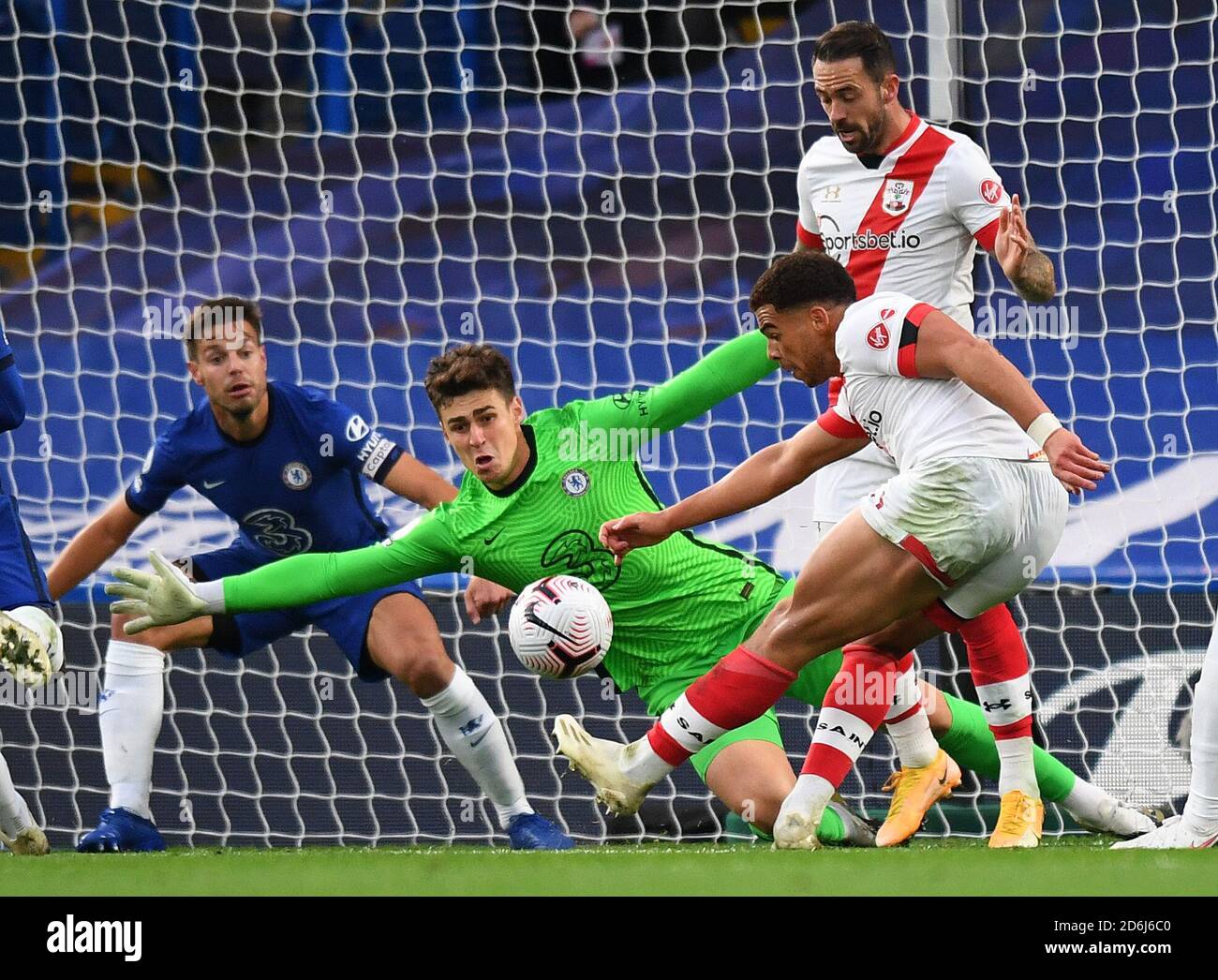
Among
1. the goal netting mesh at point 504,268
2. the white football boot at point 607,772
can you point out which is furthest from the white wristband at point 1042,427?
the goal netting mesh at point 504,268

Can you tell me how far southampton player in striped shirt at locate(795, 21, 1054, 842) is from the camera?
4488 millimetres

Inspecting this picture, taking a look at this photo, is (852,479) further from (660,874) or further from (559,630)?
(660,874)

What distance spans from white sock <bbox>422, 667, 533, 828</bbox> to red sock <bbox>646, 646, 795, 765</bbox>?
1.23 m

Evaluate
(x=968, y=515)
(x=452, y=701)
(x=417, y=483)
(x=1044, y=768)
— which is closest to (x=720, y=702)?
(x=968, y=515)

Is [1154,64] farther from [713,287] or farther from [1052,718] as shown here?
[1052,718]

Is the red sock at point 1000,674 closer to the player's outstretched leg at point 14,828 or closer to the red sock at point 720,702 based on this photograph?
the red sock at point 720,702

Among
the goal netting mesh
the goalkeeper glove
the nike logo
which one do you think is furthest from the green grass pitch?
the goal netting mesh

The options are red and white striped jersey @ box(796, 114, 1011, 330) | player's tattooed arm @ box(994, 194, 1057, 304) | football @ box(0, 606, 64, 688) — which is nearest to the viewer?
player's tattooed arm @ box(994, 194, 1057, 304)

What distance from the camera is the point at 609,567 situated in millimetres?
4570

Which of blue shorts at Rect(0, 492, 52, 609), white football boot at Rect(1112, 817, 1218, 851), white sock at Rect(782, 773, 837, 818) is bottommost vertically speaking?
white football boot at Rect(1112, 817, 1218, 851)

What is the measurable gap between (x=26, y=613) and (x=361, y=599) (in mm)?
1089

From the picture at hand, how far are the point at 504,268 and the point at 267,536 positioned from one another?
2155 mm

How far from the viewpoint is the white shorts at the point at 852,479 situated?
15.7ft

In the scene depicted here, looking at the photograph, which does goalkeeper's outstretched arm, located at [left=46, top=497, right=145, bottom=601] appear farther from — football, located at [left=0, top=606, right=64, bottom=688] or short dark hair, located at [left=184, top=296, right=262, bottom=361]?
football, located at [left=0, top=606, right=64, bottom=688]
